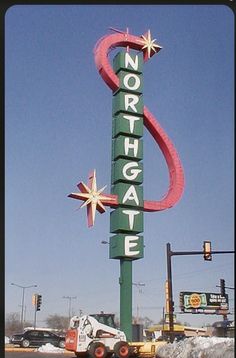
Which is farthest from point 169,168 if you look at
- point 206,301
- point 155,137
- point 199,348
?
point 206,301

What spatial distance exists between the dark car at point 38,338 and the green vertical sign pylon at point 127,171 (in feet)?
2.53

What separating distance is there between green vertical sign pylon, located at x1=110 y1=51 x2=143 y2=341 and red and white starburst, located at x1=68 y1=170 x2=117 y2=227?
18 cm

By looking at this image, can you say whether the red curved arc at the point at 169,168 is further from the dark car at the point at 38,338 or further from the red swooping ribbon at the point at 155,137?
the dark car at the point at 38,338

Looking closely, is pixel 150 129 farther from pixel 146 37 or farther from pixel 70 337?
pixel 70 337

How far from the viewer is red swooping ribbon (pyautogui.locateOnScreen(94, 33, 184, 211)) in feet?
24.4

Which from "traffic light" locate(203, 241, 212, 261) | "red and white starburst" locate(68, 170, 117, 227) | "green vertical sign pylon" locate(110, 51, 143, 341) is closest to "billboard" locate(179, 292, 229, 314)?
"traffic light" locate(203, 241, 212, 261)

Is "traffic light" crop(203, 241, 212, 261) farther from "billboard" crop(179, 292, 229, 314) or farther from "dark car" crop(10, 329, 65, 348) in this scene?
"dark car" crop(10, 329, 65, 348)

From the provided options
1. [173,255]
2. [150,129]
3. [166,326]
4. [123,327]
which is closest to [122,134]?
[150,129]

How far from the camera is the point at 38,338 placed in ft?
22.9

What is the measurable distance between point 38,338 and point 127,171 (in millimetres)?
2278

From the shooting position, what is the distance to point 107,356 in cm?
653

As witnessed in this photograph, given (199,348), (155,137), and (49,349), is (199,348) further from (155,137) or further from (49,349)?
(155,137)

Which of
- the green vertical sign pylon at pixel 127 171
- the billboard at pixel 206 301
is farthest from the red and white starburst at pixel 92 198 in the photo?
the billboard at pixel 206 301

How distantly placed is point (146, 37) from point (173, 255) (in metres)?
2.67
